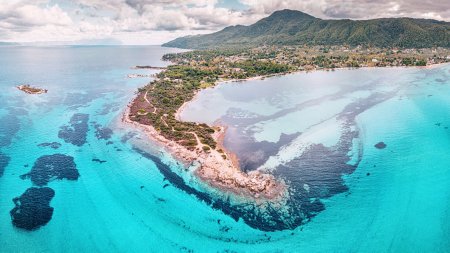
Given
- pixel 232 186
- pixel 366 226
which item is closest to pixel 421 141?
pixel 366 226

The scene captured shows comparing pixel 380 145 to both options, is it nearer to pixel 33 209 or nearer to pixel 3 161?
pixel 33 209

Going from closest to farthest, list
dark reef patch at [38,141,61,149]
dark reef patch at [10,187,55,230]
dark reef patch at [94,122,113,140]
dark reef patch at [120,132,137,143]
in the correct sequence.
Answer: dark reef patch at [10,187,55,230] < dark reef patch at [38,141,61,149] < dark reef patch at [120,132,137,143] < dark reef patch at [94,122,113,140]

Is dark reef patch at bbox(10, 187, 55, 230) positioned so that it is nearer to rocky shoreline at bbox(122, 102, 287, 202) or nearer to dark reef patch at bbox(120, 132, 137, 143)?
dark reef patch at bbox(120, 132, 137, 143)

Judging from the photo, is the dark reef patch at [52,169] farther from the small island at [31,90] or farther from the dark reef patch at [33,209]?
the small island at [31,90]

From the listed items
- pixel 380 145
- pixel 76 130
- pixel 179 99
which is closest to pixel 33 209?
pixel 76 130

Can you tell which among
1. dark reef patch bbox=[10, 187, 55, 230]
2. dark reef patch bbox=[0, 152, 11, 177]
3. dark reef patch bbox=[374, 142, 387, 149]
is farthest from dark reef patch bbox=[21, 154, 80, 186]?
dark reef patch bbox=[374, 142, 387, 149]

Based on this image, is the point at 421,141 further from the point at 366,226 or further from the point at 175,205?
the point at 175,205
